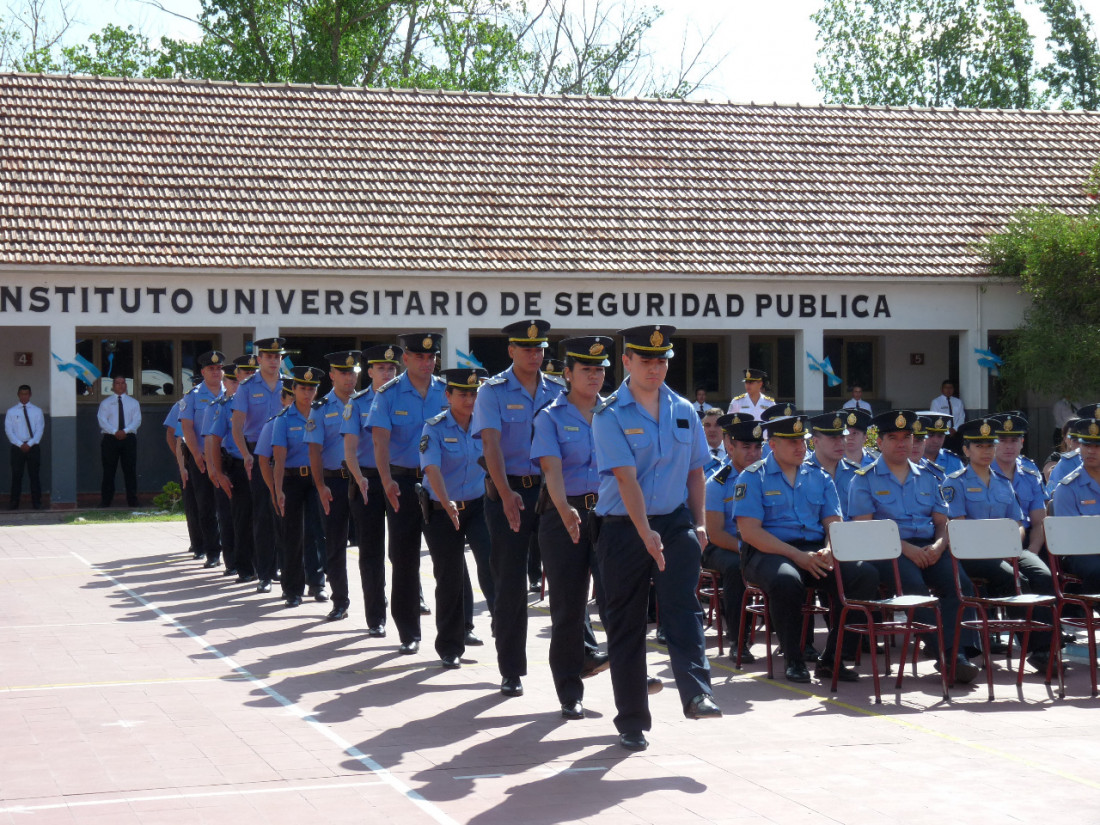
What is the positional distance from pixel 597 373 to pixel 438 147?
19.1 m

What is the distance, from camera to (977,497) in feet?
35.3

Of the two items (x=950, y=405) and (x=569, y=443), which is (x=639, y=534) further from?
(x=950, y=405)

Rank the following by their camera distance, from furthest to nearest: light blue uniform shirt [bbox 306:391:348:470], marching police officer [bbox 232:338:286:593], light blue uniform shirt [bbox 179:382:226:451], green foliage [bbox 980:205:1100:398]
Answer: green foliage [bbox 980:205:1100:398] < light blue uniform shirt [bbox 179:382:226:451] < marching police officer [bbox 232:338:286:593] < light blue uniform shirt [bbox 306:391:348:470]

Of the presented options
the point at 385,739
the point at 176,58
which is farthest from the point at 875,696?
the point at 176,58

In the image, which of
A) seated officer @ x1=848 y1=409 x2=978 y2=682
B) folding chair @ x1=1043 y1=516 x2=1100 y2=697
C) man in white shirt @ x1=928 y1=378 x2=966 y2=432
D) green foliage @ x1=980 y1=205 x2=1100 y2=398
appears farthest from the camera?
man in white shirt @ x1=928 y1=378 x2=966 y2=432

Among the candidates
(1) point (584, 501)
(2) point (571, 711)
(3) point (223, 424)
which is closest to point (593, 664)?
(2) point (571, 711)

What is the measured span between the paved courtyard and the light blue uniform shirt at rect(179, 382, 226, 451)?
4.74 m

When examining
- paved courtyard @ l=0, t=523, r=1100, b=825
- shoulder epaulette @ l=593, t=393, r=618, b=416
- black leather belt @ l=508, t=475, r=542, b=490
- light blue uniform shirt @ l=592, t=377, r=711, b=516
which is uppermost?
shoulder epaulette @ l=593, t=393, r=618, b=416

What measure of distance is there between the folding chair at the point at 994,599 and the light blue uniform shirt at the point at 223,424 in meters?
7.47

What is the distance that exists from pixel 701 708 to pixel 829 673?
2613 millimetres

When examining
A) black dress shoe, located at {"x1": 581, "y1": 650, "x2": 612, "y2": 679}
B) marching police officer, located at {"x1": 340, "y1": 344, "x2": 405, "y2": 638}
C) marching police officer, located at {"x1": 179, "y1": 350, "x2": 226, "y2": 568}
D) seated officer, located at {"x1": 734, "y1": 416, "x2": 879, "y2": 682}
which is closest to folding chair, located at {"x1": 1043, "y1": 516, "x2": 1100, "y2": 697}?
seated officer, located at {"x1": 734, "y1": 416, "x2": 879, "y2": 682}

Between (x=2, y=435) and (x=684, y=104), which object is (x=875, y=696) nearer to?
(x=2, y=435)

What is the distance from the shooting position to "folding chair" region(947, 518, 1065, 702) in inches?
363

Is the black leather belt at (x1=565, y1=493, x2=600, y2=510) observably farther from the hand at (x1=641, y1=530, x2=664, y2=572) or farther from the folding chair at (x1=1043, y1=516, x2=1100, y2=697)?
the folding chair at (x1=1043, y1=516, x2=1100, y2=697)
